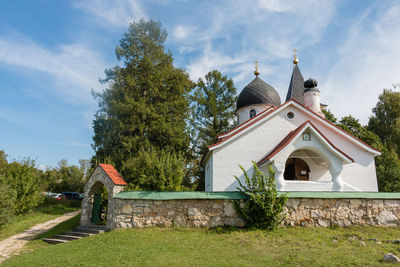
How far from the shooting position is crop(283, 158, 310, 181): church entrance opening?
47.4 feet

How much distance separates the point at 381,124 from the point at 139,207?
95.0 ft

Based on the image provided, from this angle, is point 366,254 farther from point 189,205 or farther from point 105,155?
point 105,155

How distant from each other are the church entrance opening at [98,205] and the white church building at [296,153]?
5.08 meters

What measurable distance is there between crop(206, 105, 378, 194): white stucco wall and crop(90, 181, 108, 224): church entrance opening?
503 cm

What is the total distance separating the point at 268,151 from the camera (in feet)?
43.2

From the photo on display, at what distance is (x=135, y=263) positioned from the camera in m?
5.88

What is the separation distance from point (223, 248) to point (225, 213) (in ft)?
6.24

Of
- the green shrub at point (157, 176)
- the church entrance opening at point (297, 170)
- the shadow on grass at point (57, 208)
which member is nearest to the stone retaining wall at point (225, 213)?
the green shrub at point (157, 176)

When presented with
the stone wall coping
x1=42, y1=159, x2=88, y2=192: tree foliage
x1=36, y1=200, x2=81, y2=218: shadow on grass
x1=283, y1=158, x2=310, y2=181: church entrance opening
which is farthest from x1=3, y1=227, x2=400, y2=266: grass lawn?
x1=42, y1=159, x2=88, y2=192: tree foliage

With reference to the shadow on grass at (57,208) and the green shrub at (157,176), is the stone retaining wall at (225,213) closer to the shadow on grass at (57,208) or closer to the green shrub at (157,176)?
the green shrub at (157,176)

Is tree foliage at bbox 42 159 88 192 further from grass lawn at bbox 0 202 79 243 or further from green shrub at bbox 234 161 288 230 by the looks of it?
green shrub at bbox 234 161 288 230

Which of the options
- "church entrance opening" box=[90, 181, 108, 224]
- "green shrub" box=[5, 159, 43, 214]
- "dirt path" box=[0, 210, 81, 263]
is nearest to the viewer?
"dirt path" box=[0, 210, 81, 263]

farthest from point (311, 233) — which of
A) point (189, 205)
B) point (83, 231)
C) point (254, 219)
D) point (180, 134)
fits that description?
point (180, 134)

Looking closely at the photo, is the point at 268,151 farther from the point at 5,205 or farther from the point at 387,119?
the point at 387,119
